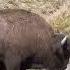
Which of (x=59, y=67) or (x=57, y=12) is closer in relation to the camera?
(x=59, y=67)

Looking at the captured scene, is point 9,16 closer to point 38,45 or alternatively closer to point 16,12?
point 16,12

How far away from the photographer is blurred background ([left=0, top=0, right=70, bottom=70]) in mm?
12742

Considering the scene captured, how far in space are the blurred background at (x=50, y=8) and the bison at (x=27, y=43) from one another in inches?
132

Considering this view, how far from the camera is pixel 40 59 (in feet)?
29.1

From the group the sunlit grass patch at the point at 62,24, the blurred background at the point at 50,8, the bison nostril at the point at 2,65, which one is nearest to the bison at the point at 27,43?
the bison nostril at the point at 2,65

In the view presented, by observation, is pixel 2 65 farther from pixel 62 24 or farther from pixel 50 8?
pixel 50 8

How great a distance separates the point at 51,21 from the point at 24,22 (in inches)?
151

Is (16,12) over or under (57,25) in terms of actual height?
over

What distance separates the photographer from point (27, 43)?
8703mm

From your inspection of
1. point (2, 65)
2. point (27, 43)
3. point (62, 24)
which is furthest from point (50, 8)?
point (2, 65)

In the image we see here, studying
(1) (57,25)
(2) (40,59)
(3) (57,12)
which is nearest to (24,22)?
(2) (40,59)

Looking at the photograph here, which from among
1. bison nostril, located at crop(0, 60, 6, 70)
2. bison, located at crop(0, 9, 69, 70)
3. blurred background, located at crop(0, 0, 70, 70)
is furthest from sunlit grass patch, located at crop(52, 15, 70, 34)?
bison nostril, located at crop(0, 60, 6, 70)

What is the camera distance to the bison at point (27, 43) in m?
8.54

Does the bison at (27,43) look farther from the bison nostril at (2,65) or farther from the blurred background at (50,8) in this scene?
the blurred background at (50,8)
